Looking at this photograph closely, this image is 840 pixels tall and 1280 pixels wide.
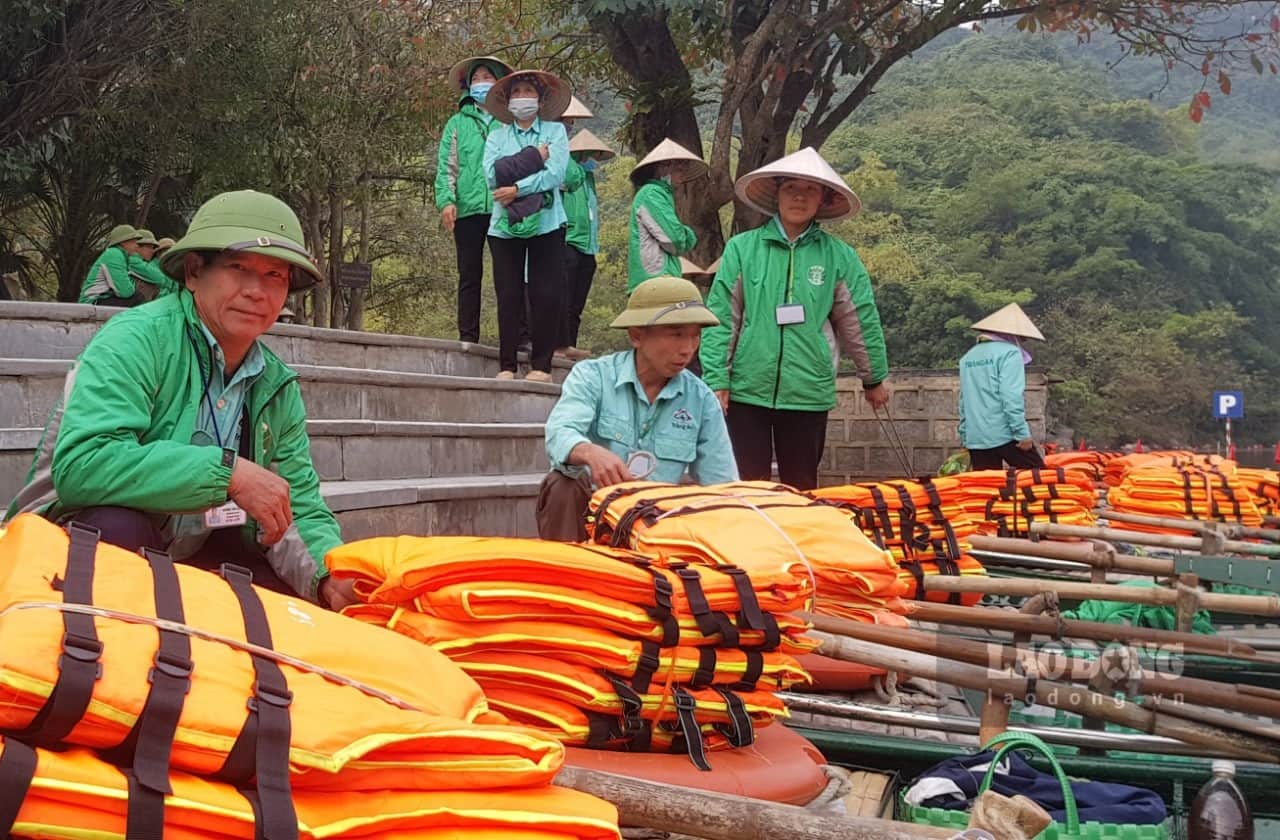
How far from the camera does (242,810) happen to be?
55.1 inches

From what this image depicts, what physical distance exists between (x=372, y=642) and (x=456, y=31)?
16980mm

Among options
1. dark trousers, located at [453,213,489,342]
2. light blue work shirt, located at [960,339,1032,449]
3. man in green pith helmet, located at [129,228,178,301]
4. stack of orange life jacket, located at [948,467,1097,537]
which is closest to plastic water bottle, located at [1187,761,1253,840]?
stack of orange life jacket, located at [948,467,1097,537]

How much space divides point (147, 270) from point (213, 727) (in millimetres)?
10005

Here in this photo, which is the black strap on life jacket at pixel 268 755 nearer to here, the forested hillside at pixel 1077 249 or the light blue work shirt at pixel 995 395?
the light blue work shirt at pixel 995 395

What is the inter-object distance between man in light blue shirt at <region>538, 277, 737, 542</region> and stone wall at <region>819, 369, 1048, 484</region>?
9434mm

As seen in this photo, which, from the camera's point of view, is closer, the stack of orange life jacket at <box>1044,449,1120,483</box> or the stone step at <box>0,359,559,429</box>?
the stone step at <box>0,359,559,429</box>

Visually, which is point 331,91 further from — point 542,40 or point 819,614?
point 819,614

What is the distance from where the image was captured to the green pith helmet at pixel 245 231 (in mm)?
2729

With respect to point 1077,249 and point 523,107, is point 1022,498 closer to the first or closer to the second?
point 523,107

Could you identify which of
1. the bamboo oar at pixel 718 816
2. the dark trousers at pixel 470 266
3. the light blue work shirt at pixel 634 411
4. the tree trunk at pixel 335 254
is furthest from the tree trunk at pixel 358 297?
the bamboo oar at pixel 718 816

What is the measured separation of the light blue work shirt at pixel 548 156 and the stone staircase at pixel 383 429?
1.01m

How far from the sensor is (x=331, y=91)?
15.6 metres

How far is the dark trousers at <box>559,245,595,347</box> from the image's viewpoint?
933 centimetres

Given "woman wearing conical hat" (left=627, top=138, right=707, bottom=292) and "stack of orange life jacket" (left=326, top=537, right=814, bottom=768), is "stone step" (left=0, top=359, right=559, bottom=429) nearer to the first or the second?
"woman wearing conical hat" (left=627, top=138, right=707, bottom=292)
